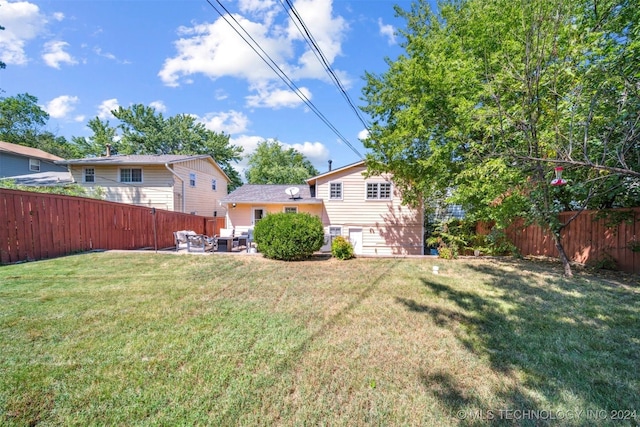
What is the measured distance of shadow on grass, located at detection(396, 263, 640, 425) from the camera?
2.42 m

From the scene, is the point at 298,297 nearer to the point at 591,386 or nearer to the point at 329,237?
the point at 591,386

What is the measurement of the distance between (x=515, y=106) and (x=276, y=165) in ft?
99.2

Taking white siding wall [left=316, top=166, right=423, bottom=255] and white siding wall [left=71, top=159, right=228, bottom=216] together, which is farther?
white siding wall [left=71, top=159, right=228, bottom=216]

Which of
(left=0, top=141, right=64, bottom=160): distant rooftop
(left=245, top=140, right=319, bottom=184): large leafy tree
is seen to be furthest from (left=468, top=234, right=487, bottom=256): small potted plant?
(left=0, top=141, right=64, bottom=160): distant rooftop

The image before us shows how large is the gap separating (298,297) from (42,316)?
3575mm

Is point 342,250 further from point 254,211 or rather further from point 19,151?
point 19,151

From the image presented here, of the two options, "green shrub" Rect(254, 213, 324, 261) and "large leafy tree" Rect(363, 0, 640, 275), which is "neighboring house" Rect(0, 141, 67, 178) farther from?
"large leafy tree" Rect(363, 0, 640, 275)

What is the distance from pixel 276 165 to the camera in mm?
34656

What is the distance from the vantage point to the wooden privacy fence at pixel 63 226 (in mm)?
6949

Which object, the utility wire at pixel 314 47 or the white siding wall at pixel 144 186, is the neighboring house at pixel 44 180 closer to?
the white siding wall at pixel 144 186

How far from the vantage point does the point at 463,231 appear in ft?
40.0

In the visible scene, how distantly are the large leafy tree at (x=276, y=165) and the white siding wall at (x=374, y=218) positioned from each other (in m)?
18.7

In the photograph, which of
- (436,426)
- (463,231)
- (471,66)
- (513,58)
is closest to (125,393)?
(436,426)

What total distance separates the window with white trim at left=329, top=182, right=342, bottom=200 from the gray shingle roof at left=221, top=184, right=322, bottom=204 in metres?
0.75
